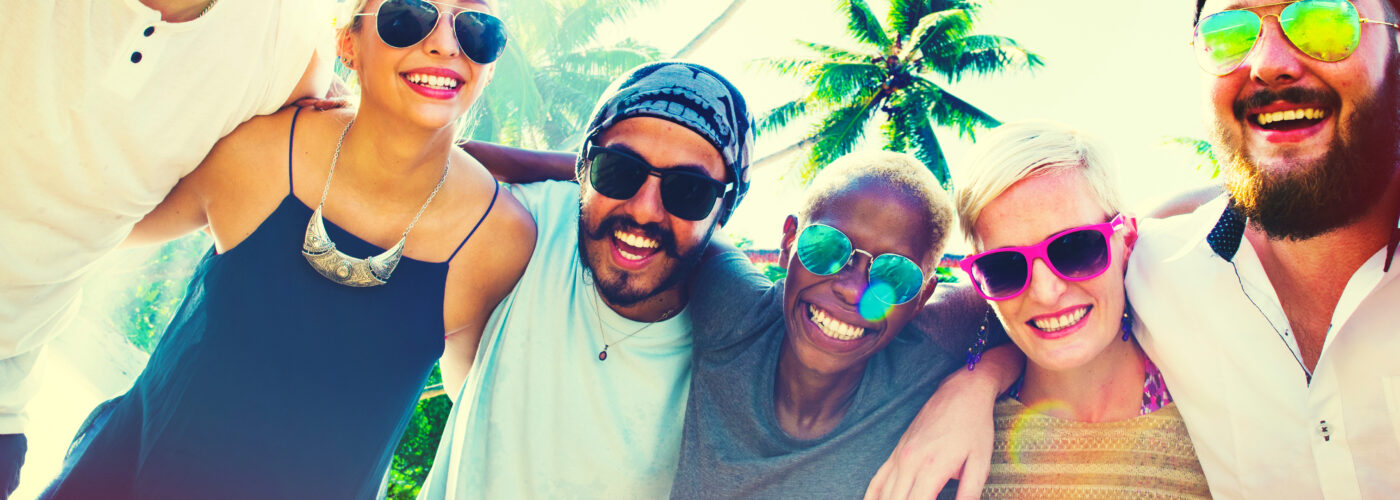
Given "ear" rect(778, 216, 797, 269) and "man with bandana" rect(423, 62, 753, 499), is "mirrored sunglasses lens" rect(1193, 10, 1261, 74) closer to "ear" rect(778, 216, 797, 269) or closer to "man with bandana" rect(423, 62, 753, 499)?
"ear" rect(778, 216, 797, 269)

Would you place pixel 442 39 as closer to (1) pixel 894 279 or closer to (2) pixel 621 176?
(2) pixel 621 176

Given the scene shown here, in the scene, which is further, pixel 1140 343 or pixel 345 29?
pixel 345 29

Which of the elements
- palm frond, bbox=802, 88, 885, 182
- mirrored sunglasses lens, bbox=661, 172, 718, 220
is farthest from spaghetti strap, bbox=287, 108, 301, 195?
palm frond, bbox=802, 88, 885, 182

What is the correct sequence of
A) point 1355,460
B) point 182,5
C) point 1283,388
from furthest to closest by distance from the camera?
point 182,5
point 1283,388
point 1355,460

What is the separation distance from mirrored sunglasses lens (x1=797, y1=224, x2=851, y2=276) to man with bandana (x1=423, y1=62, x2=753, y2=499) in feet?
1.45

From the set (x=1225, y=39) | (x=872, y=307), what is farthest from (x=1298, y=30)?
(x=872, y=307)

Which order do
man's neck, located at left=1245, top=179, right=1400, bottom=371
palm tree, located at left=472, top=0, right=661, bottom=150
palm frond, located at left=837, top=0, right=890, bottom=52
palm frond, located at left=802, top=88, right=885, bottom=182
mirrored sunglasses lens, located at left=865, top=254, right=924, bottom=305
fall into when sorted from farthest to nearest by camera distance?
palm tree, located at left=472, top=0, right=661, bottom=150, palm frond, located at left=837, top=0, right=890, bottom=52, palm frond, located at left=802, top=88, right=885, bottom=182, mirrored sunglasses lens, located at left=865, top=254, right=924, bottom=305, man's neck, located at left=1245, top=179, right=1400, bottom=371

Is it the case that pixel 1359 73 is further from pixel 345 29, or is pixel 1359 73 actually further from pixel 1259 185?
pixel 345 29

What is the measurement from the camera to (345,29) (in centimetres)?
292

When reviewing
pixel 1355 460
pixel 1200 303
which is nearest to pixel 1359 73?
pixel 1200 303

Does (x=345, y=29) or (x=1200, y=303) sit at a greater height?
(x=345, y=29)

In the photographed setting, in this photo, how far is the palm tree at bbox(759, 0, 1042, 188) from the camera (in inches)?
921

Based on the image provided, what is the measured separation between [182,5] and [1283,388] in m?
3.76

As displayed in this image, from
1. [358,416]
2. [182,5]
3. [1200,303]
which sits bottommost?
[358,416]
